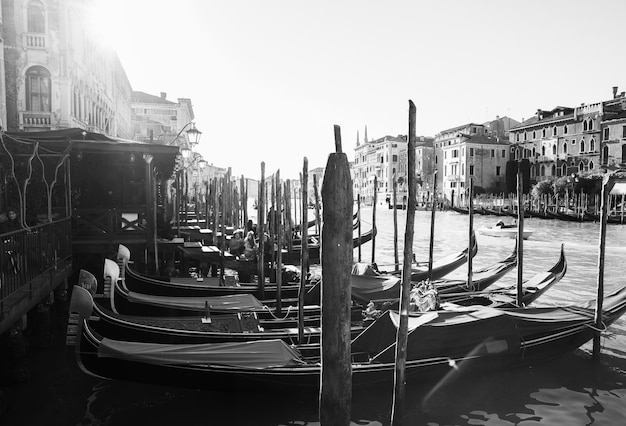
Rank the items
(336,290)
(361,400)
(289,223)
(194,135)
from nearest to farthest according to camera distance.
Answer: (336,290)
(361,400)
(194,135)
(289,223)

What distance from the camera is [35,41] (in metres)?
12.2

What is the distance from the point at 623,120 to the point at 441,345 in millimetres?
34448

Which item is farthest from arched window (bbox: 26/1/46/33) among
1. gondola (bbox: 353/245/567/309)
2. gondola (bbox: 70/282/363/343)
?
gondola (bbox: 353/245/567/309)

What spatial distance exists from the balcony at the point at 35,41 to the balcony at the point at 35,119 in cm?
159

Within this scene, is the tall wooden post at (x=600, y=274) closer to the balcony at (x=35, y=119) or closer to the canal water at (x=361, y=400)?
the canal water at (x=361, y=400)

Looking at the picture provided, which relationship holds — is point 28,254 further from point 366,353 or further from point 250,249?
point 250,249

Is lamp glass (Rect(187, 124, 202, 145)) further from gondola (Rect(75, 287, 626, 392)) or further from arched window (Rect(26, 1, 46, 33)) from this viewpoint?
gondola (Rect(75, 287, 626, 392))

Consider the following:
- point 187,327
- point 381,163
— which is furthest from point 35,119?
point 381,163

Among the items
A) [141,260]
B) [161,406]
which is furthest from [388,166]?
[161,406]

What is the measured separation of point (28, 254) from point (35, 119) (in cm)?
842

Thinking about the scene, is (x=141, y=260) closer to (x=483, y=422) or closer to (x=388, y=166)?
(x=483, y=422)

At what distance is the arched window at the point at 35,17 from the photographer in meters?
12.2

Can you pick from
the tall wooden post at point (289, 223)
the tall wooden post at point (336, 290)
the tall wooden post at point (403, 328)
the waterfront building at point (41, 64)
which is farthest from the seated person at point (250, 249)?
the tall wooden post at point (336, 290)

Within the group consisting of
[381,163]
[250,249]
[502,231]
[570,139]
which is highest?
[570,139]
